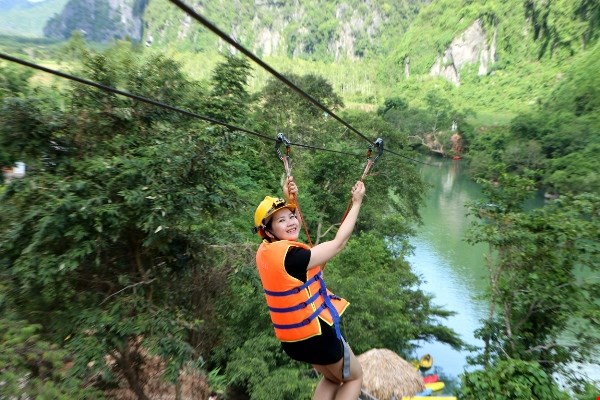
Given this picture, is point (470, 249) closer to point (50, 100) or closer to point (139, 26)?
point (50, 100)

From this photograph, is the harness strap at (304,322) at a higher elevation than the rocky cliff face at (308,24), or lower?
lower

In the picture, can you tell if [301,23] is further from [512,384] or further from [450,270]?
[512,384]

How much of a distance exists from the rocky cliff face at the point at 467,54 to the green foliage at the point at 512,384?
116051mm

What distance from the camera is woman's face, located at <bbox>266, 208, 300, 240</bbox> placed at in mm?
2201

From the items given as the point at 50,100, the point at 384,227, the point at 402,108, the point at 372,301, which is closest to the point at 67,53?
the point at 50,100

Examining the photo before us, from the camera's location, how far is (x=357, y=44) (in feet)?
502

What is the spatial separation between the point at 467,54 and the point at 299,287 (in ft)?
405

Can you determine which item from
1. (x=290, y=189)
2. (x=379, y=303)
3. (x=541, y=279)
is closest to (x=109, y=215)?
(x=290, y=189)

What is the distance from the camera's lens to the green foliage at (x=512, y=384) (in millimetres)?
3822

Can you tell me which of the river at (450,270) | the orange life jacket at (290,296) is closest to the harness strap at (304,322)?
the orange life jacket at (290,296)

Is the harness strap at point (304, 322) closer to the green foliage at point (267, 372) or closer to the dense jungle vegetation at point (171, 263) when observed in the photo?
the dense jungle vegetation at point (171, 263)

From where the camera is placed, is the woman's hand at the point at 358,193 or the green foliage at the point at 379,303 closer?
the woman's hand at the point at 358,193

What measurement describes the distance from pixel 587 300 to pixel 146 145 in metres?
7.29

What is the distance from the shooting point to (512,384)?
154 inches
